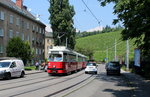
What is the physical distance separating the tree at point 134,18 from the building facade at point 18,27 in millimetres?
27244

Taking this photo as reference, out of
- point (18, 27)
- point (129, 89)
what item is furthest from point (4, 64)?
point (18, 27)

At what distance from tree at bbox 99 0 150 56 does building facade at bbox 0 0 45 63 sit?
2724 cm

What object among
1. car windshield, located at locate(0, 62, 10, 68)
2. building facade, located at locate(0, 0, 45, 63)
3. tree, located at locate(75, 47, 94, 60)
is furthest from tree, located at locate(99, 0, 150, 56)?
tree, located at locate(75, 47, 94, 60)

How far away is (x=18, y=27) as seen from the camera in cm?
5112

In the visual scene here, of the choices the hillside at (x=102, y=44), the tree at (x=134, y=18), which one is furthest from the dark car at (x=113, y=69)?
the hillside at (x=102, y=44)

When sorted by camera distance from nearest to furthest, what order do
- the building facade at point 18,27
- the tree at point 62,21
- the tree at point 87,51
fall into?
the building facade at point 18,27, the tree at point 62,21, the tree at point 87,51

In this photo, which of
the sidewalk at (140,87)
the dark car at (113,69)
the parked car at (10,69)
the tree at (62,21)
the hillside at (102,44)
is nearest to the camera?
the sidewalk at (140,87)

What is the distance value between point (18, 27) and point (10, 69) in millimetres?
28166

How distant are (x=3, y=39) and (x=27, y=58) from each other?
301 inches

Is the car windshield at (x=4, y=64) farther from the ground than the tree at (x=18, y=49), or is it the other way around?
the tree at (x=18, y=49)

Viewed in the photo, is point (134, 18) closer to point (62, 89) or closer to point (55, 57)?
point (62, 89)

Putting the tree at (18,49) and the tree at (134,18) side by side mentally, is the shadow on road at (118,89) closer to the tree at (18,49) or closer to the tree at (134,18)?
the tree at (134,18)

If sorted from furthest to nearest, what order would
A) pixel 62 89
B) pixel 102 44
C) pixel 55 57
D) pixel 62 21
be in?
1. pixel 102 44
2. pixel 62 21
3. pixel 55 57
4. pixel 62 89

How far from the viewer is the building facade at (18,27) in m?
44.3
